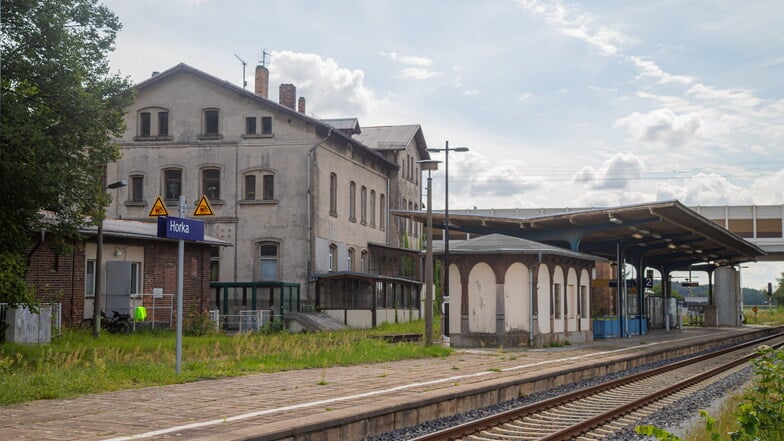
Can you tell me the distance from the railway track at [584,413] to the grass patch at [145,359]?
219 inches

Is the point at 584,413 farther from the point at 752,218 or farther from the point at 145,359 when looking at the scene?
the point at 752,218

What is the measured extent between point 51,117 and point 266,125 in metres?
19.7

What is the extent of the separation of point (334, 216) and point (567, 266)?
47.1 feet

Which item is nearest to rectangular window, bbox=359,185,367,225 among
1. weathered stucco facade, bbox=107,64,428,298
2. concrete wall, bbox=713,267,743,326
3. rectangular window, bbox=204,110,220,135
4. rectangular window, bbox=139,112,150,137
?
weathered stucco facade, bbox=107,64,428,298

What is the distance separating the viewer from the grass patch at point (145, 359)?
43.5 feet

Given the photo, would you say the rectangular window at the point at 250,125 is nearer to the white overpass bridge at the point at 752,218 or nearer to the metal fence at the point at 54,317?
the metal fence at the point at 54,317

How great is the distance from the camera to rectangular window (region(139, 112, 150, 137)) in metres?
40.4

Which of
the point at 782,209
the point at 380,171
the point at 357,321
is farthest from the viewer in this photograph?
the point at 782,209

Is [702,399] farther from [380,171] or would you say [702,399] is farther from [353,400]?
[380,171]

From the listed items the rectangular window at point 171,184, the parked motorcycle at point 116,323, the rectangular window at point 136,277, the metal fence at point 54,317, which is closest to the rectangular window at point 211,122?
the rectangular window at point 171,184

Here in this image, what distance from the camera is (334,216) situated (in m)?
41.2

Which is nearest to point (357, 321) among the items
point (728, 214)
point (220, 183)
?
point (220, 183)

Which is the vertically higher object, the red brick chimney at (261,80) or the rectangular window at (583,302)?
the red brick chimney at (261,80)

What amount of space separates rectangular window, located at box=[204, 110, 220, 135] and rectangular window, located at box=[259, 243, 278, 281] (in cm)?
559
